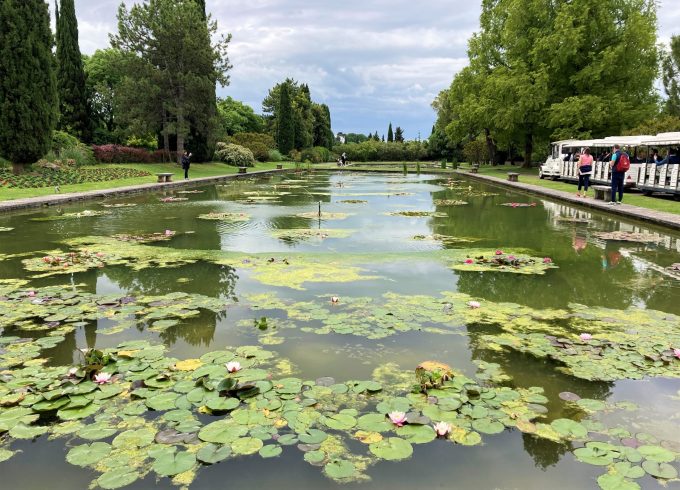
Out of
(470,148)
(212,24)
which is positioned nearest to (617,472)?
(212,24)

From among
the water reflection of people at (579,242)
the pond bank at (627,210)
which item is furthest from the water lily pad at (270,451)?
the pond bank at (627,210)

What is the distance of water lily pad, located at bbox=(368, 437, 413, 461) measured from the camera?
110 inches

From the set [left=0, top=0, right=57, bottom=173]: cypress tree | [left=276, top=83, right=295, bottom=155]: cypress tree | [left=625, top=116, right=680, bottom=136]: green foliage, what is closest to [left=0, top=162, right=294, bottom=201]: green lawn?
[left=0, top=0, right=57, bottom=173]: cypress tree

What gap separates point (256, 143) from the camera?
5056cm

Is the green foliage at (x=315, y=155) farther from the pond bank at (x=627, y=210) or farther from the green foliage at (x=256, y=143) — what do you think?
the pond bank at (x=627, y=210)

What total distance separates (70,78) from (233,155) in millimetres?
12734

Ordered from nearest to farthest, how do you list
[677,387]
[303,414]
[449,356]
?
[303,414] < [677,387] < [449,356]

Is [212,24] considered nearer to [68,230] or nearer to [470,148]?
[470,148]

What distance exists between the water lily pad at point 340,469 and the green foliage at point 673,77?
178 ft

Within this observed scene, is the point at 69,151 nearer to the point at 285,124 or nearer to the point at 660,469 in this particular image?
the point at 285,124

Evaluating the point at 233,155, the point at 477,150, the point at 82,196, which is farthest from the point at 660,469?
the point at 477,150

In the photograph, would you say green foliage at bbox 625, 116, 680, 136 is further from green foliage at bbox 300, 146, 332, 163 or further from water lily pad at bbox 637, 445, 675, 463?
green foliage at bbox 300, 146, 332, 163

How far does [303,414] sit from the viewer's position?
126 inches

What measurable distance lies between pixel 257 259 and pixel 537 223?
783 centimetres
